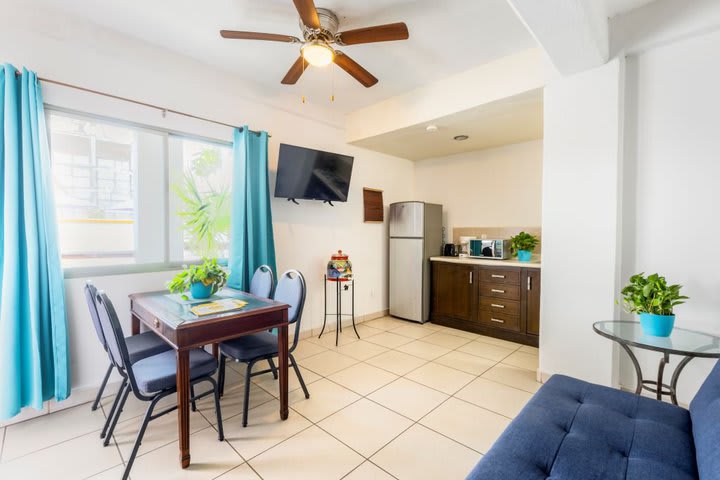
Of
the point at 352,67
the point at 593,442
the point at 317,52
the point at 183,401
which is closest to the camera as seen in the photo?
the point at 593,442

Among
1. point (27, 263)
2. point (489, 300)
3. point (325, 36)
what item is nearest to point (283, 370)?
point (27, 263)

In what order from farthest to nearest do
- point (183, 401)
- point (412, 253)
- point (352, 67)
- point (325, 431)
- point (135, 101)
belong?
point (412, 253) < point (135, 101) < point (352, 67) < point (325, 431) < point (183, 401)

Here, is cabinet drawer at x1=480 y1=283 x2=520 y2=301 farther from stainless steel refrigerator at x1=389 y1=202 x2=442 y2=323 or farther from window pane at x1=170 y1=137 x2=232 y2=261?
window pane at x1=170 y1=137 x2=232 y2=261

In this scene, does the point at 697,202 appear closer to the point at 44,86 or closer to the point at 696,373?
the point at 696,373

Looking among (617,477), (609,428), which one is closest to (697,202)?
(609,428)

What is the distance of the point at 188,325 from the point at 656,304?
259 cm

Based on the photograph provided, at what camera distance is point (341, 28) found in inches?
94.2

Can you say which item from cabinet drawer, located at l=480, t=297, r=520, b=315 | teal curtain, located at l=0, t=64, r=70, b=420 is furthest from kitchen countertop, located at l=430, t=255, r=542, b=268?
teal curtain, located at l=0, t=64, r=70, b=420

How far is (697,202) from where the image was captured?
2.07 meters

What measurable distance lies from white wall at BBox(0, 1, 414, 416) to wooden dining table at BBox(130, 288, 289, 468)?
494mm

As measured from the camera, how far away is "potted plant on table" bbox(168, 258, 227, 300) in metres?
2.24

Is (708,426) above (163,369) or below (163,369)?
above

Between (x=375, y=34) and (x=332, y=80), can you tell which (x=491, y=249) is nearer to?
(x=332, y=80)

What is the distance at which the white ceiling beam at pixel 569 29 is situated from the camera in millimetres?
1659
